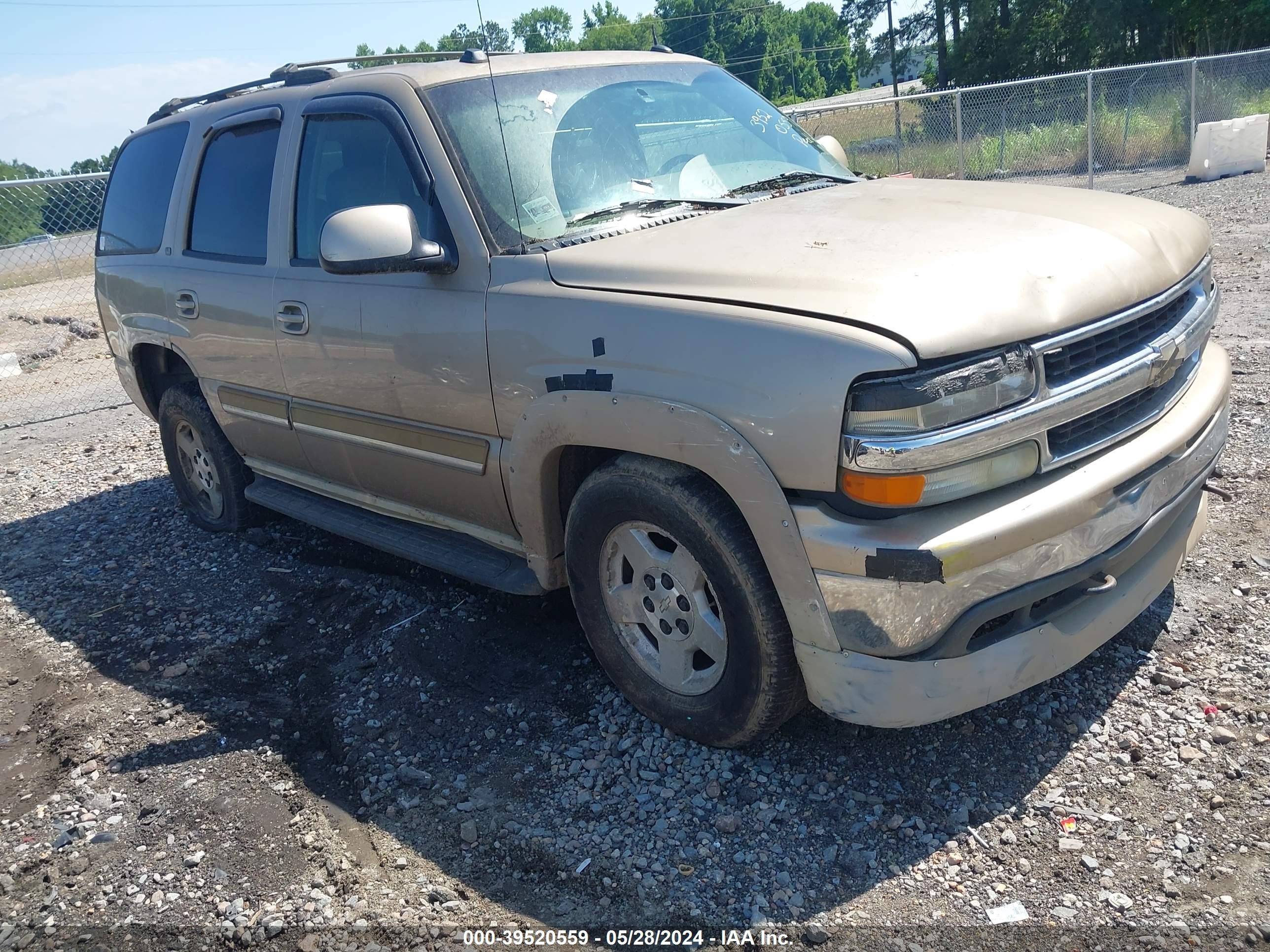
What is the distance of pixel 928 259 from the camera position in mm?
2752

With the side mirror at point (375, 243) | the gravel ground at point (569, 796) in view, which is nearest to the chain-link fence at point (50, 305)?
the gravel ground at point (569, 796)

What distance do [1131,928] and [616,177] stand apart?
273 centimetres

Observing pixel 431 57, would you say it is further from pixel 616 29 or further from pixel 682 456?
pixel 616 29

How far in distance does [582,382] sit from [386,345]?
3.37ft

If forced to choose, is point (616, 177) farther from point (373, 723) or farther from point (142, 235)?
point (142, 235)

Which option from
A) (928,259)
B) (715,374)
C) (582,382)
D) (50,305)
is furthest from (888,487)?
(50,305)

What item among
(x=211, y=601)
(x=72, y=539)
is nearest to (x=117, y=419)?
(x=72, y=539)

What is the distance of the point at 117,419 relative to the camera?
30.6 feet

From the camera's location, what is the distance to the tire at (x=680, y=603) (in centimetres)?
280

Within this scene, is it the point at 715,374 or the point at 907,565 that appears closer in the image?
the point at 907,565

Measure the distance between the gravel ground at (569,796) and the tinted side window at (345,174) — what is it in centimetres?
166

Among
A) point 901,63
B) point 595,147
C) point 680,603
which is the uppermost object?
point 901,63

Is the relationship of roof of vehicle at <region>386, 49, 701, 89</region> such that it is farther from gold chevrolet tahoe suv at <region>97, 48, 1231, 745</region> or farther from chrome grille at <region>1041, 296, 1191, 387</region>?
chrome grille at <region>1041, 296, 1191, 387</region>

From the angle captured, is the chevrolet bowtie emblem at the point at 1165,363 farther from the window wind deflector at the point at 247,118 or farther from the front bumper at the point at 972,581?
the window wind deflector at the point at 247,118
